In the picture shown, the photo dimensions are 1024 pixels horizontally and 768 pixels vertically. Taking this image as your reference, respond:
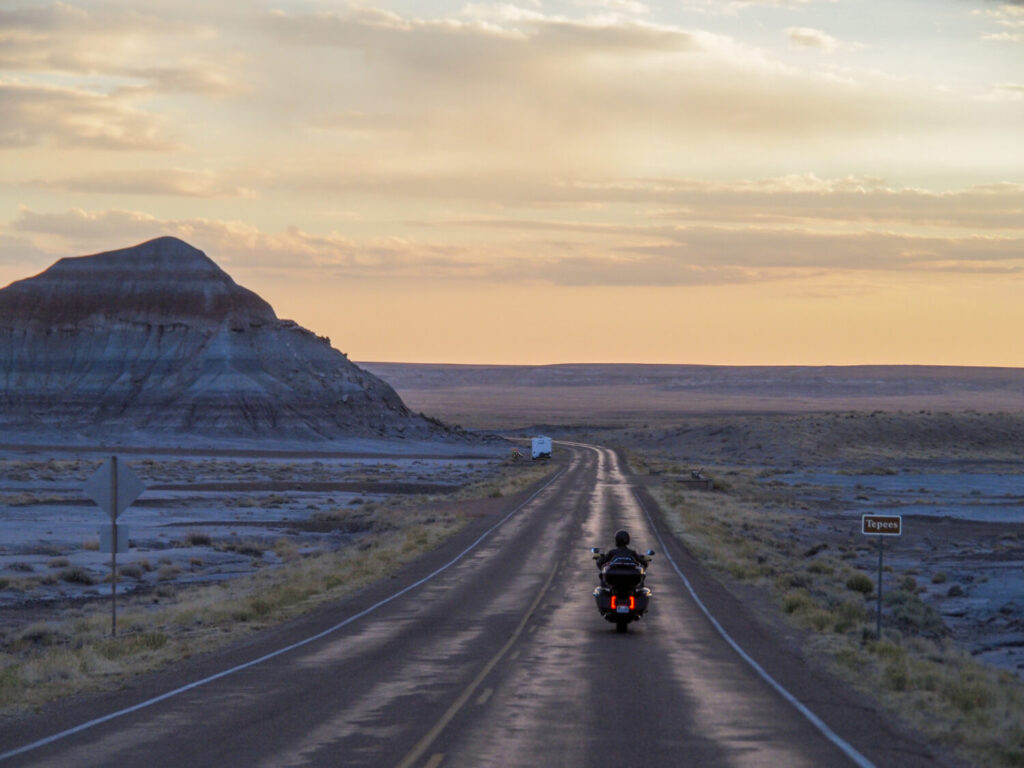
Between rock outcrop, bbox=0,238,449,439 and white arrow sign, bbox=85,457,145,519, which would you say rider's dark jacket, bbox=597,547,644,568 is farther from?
rock outcrop, bbox=0,238,449,439

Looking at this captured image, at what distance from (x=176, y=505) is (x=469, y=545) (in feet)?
81.2

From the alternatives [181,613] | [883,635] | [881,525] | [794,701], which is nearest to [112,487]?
[181,613]

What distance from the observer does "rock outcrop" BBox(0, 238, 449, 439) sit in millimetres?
129000

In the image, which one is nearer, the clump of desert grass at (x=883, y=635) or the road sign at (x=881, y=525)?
the clump of desert grass at (x=883, y=635)

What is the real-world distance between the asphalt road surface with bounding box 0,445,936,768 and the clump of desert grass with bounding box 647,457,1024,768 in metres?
0.77

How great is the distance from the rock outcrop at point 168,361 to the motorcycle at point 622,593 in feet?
357

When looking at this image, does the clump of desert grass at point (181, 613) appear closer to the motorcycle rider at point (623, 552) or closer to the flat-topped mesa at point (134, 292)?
the motorcycle rider at point (623, 552)

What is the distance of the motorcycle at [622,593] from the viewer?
2152 cm

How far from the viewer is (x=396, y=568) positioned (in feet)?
116

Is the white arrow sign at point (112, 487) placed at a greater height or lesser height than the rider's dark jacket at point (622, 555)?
greater

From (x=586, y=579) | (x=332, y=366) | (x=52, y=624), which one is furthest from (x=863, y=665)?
(x=332, y=366)

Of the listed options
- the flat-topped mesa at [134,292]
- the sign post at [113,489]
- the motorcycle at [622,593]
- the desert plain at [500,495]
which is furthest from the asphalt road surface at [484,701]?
the flat-topped mesa at [134,292]

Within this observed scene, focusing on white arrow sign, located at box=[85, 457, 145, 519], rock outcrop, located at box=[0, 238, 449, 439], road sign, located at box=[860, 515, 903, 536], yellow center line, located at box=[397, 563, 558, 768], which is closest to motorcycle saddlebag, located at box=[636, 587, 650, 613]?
yellow center line, located at box=[397, 563, 558, 768]

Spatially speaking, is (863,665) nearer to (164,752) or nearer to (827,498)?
(164,752)
